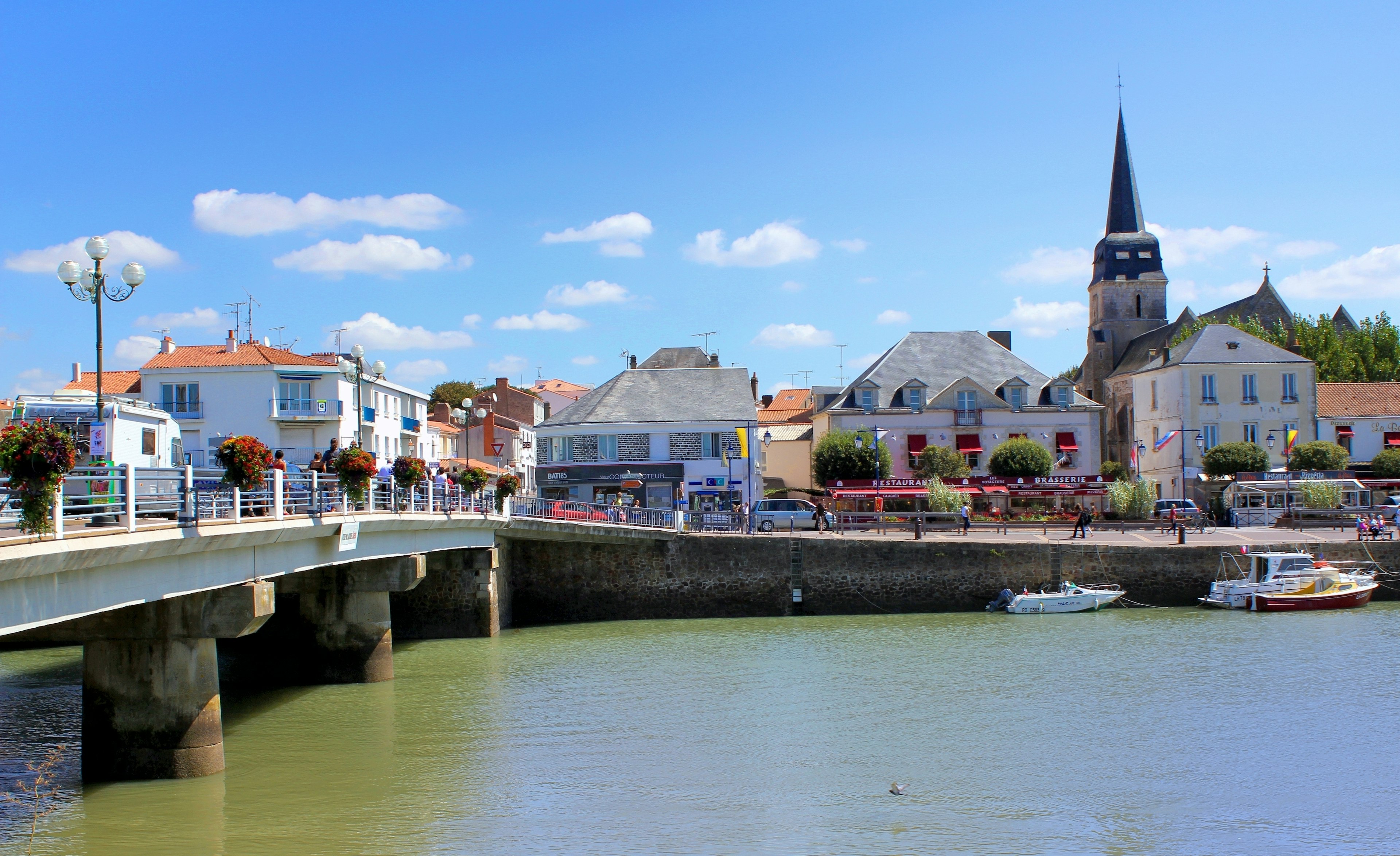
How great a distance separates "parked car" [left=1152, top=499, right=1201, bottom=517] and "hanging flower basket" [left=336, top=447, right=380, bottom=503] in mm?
38441

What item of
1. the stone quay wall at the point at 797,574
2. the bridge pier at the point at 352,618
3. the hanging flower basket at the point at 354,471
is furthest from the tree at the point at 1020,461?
the hanging flower basket at the point at 354,471

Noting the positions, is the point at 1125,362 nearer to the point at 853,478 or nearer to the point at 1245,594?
the point at 853,478

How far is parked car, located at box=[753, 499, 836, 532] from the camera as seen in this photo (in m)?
49.3

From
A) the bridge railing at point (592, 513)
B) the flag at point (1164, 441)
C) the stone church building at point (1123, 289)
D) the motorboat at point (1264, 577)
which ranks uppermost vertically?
the stone church building at point (1123, 289)

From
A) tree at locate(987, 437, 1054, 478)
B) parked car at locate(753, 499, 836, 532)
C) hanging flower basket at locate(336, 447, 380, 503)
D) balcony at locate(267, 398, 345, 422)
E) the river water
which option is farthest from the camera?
tree at locate(987, 437, 1054, 478)

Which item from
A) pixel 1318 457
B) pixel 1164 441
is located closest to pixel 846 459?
pixel 1164 441

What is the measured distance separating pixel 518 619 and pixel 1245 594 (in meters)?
24.0

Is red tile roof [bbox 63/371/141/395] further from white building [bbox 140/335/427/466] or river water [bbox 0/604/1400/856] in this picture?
river water [bbox 0/604/1400/856]

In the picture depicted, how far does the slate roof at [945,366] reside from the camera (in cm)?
6812

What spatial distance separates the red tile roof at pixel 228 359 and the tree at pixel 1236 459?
44.7m

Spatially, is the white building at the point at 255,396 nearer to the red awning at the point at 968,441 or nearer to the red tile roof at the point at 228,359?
the red tile roof at the point at 228,359

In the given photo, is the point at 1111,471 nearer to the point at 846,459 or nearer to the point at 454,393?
the point at 846,459

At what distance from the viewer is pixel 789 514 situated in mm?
49625

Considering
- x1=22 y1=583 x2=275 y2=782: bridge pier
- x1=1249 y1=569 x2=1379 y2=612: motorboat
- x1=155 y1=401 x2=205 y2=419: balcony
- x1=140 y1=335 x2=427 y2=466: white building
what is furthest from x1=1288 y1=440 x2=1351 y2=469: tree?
x1=22 y1=583 x2=275 y2=782: bridge pier
